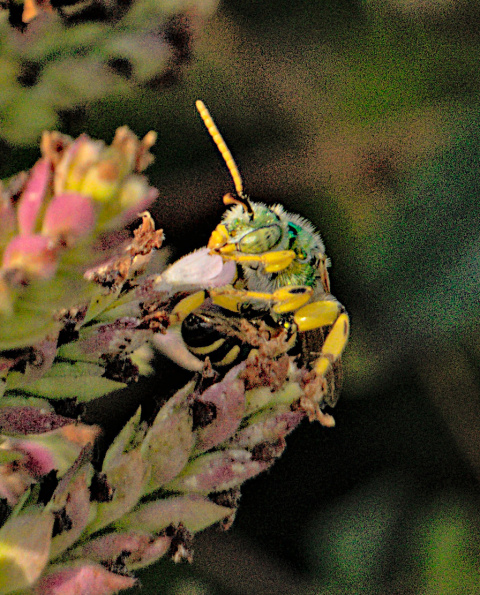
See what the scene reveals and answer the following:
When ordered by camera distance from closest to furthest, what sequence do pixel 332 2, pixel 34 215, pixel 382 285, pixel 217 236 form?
pixel 34 215
pixel 217 236
pixel 332 2
pixel 382 285

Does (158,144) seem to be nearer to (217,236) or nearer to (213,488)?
(217,236)

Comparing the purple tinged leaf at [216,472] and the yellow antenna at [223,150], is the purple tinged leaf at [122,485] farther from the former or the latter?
the yellow antenna at [223,150]

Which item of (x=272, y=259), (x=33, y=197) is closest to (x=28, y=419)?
(x=33, y=197)

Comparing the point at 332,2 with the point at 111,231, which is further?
the point at 332,2

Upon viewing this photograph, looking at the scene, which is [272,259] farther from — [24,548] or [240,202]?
[24,548]

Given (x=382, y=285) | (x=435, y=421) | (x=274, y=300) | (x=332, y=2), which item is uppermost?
(x=332, y=2)

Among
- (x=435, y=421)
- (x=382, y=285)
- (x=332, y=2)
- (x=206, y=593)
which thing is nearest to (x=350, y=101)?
(x=332, y=2)
